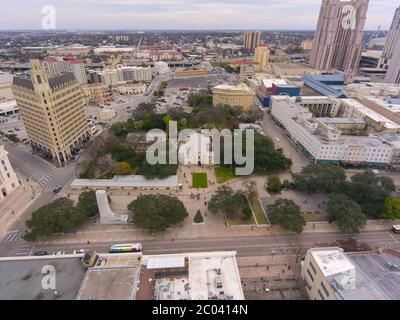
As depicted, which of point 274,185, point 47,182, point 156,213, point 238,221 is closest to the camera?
point 156,213

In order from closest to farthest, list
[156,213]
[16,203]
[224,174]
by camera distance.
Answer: [156,213] < [16,203] < [224,174]

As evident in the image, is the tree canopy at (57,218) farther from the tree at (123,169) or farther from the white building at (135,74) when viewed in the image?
the white building at (135,74)

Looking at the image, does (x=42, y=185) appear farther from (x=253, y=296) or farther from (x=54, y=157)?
(x=253, y=296)

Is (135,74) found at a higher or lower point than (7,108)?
higher

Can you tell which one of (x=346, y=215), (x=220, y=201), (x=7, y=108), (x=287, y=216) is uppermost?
(x=7, y=108)

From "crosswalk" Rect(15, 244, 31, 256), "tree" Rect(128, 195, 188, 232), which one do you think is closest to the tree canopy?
"crosswalk" Rect(15, 244, 31, 256)

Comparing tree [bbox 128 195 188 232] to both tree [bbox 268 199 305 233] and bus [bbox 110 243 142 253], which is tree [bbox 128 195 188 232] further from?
tree [bbox 268 199 305 233]

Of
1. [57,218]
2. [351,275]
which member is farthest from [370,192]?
[57,218]

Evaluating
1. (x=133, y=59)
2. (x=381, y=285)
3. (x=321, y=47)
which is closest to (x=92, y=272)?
(x=381, y=285)

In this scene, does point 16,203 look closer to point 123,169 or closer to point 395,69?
point 123,169

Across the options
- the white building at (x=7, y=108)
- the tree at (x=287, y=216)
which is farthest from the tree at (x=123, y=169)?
the white building at (x=7, y=108)
